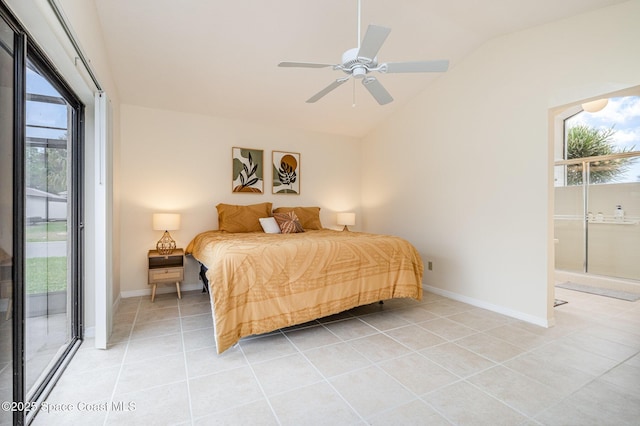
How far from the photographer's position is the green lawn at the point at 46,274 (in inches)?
71.2

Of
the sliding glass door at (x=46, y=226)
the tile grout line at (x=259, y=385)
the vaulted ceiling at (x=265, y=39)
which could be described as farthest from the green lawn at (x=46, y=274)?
the vaulted ceiling at (x=265, y=39)

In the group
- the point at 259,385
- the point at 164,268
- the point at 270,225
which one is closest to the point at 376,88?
the point at 259,385

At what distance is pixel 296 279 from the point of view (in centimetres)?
257

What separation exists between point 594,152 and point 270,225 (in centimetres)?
579

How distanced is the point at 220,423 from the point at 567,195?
647 centimetres

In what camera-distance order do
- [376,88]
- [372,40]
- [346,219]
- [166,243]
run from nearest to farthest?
[372,40], [376,88], [166,243], [346,219]

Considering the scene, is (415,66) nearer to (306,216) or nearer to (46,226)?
(46,226)

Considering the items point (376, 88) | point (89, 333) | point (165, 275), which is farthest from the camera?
point (165, 275)

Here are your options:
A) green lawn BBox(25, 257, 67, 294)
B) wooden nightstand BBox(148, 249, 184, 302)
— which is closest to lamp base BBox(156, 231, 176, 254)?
wooden nightstand BBox(148, 249, 184, 302)

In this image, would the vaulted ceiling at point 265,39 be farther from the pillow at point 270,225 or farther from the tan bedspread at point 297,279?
the tan bedspread at point 297,279

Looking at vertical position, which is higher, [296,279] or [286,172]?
[286,172]

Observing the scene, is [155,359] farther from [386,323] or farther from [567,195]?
[567,195]

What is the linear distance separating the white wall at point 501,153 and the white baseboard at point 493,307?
0.01 m

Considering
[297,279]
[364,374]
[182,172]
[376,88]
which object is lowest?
[364,374]
